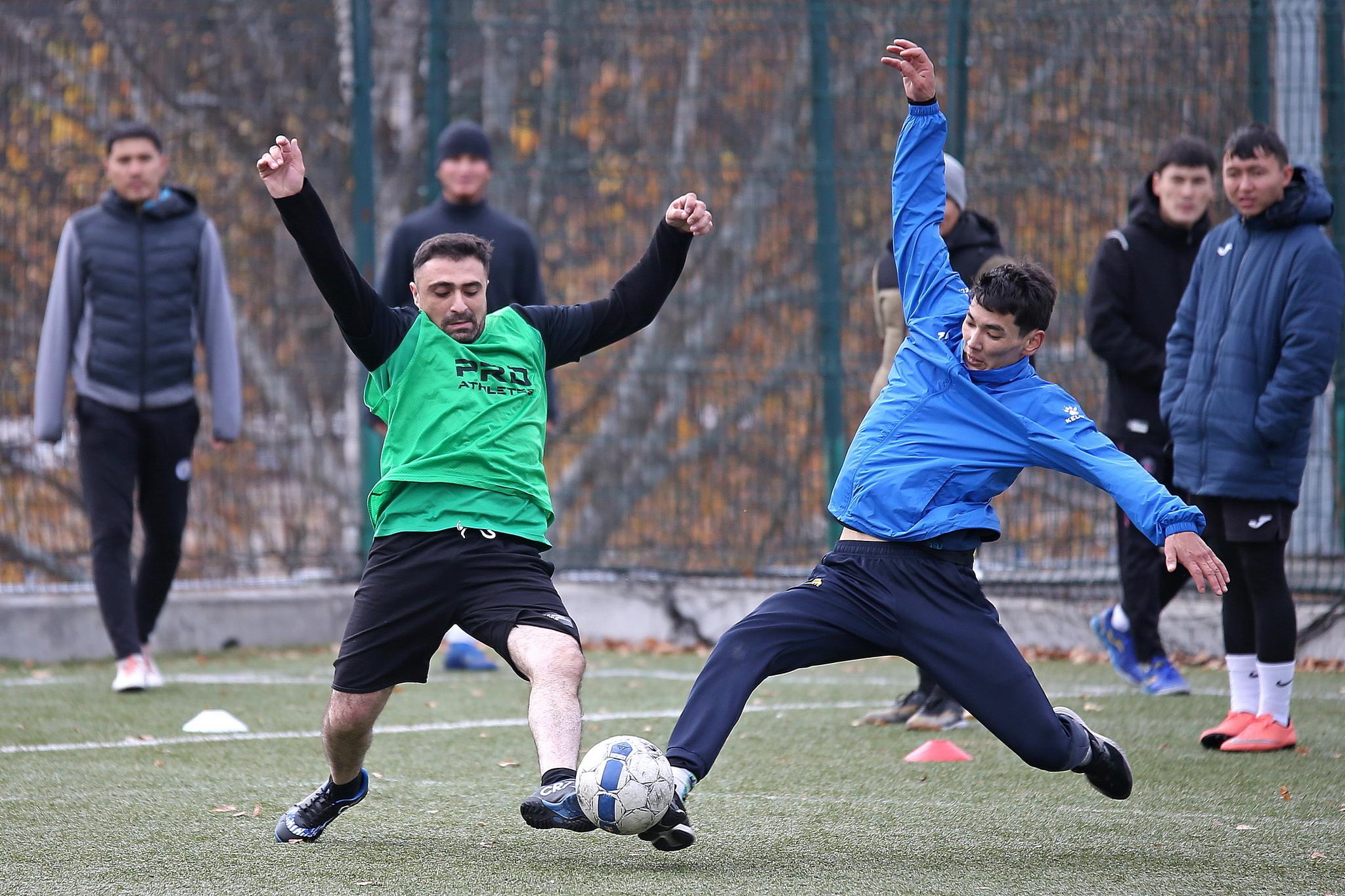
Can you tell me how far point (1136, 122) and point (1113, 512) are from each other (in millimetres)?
2179

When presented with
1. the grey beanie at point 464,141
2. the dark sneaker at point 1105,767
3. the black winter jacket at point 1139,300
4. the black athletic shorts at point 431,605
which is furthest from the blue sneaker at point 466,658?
the dark sneaker at point 1105,767

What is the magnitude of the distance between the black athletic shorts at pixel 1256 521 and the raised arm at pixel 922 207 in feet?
6.10

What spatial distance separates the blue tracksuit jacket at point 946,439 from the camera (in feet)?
15.3

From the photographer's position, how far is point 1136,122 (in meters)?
9.45

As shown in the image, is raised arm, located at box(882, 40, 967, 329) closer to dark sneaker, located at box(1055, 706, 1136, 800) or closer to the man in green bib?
the man in green bib

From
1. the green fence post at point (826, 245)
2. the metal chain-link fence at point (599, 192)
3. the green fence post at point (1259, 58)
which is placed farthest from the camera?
the green fence post at point (826, 245)

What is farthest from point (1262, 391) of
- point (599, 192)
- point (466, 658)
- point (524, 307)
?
point (599, 192)

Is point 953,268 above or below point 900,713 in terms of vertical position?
above

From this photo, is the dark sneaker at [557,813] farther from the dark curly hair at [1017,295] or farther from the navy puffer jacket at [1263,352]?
the navy puffer jacket at [1263,352]

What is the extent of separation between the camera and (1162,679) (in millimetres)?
7734

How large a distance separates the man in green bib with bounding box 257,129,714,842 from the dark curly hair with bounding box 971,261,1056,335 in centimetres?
89

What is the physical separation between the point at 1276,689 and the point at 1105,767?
1.79 metres

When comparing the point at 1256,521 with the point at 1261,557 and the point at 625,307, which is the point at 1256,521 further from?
the point at 625,307

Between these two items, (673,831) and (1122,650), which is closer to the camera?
(673,831)
